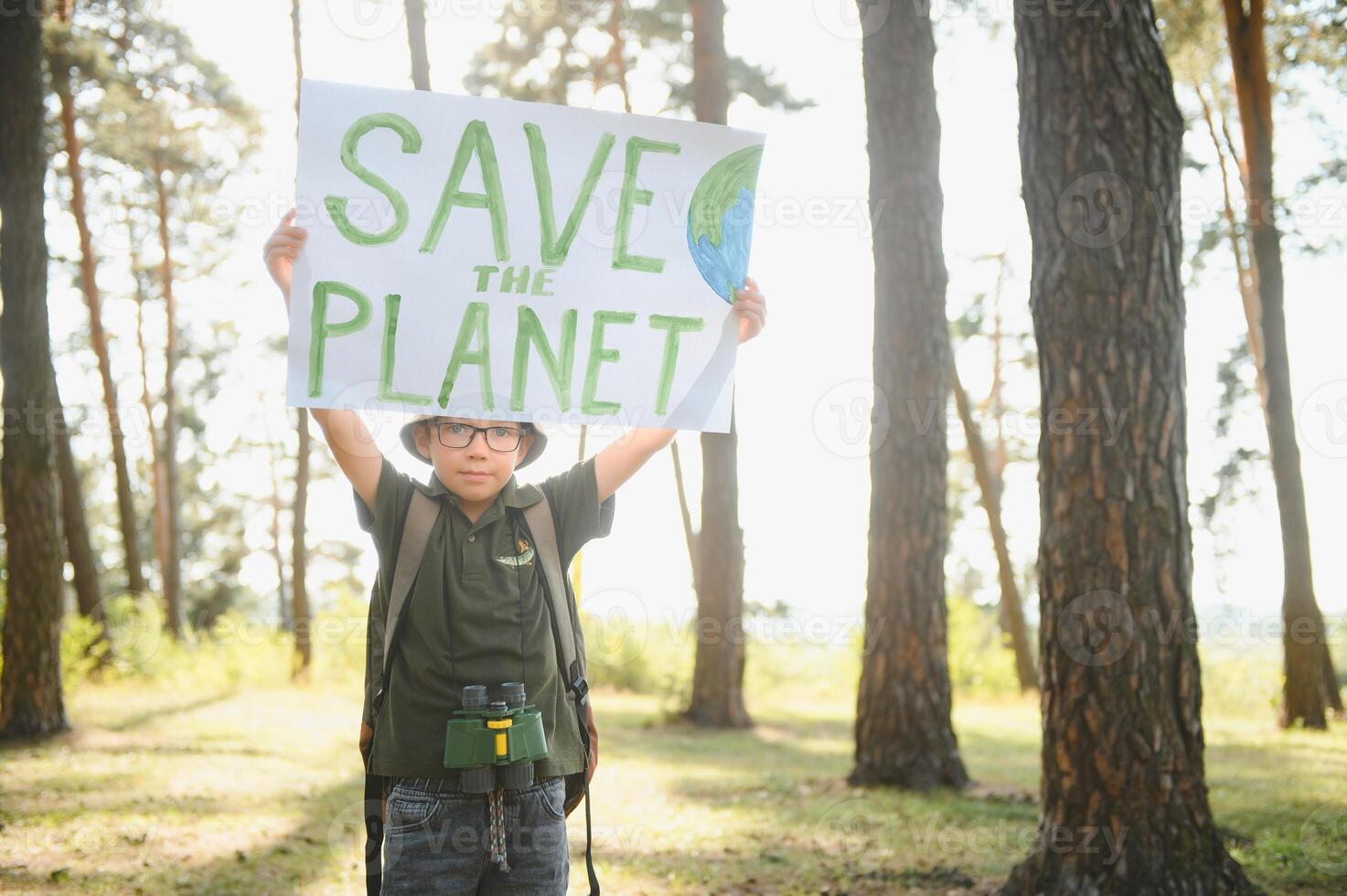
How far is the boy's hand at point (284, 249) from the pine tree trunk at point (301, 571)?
13.4 meters

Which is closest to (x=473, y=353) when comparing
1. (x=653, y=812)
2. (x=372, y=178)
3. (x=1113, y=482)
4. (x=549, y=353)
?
(x=549, y=353)

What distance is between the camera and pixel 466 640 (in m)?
2.54

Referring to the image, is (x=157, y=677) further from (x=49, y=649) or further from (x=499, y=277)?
(x=499, y=277)

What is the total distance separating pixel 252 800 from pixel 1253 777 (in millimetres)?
6841

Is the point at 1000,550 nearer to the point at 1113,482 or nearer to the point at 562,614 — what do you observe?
the point at 1113,482

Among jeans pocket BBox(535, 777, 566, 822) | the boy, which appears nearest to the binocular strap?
the boy

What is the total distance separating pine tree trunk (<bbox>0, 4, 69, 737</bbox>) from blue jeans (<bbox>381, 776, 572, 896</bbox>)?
8093mm

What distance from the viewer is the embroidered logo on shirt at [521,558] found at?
265 centimetres

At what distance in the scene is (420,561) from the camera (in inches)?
102

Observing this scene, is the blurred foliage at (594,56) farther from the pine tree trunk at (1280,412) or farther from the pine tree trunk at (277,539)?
the pine tree trunk at (277,539)

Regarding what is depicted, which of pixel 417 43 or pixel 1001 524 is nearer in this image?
pixel 417 43

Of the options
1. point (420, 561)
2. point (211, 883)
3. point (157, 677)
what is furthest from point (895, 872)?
point (157, 677)

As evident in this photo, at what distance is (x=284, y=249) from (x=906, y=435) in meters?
5.39

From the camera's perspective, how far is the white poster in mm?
2834
